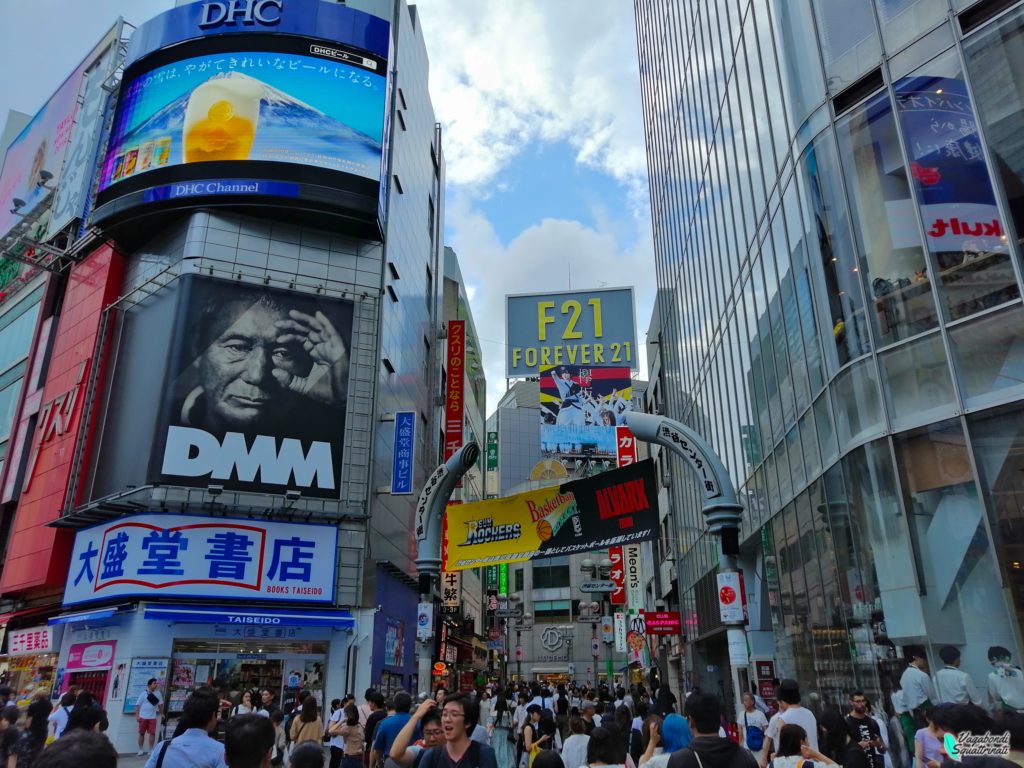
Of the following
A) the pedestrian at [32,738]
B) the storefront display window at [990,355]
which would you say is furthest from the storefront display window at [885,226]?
the pedestrian at [32,738]

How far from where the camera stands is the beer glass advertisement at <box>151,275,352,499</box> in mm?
25062

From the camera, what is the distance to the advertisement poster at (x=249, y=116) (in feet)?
93.8

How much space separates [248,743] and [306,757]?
358mm

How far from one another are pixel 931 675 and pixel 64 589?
2802 centimetres

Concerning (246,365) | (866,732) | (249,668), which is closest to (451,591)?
(249,668)

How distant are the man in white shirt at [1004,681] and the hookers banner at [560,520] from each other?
A: 236 inches

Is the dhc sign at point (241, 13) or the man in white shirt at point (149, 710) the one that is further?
the dhc sign at point (241, 13)

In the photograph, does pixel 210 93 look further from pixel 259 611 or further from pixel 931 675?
pixel 931 675

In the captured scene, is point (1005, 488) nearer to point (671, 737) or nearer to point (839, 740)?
point (839, 740)

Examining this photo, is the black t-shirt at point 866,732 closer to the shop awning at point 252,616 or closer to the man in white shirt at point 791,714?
the man in white shirt at point 791,714

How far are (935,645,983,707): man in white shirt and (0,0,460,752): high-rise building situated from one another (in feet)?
62.3

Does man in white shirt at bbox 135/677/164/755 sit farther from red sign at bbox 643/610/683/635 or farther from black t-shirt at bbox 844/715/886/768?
black t-shirt at bbox 844/715/886/768

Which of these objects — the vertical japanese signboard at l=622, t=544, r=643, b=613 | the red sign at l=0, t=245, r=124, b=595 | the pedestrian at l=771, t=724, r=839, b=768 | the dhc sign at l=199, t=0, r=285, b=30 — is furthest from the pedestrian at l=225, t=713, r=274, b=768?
the vertical japanese signboard at l=622, t=544, r=643, b=613

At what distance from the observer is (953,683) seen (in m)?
9.48
